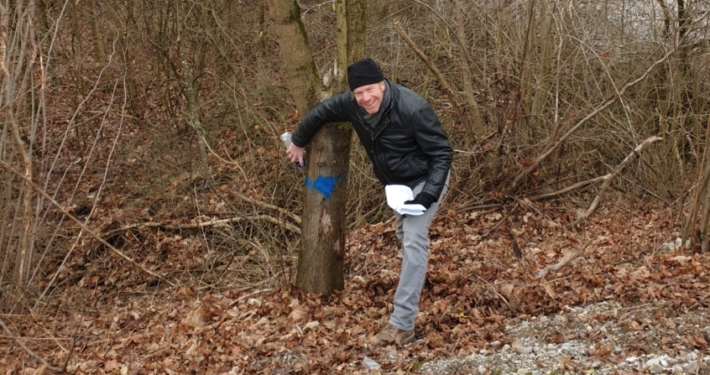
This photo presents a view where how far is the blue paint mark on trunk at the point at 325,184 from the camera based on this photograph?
5.10m

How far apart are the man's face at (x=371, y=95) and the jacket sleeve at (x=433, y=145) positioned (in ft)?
0.83

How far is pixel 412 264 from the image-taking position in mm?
4480

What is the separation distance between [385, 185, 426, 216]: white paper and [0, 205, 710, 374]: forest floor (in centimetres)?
92

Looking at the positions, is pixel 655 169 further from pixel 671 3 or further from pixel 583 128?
pixel 671 3

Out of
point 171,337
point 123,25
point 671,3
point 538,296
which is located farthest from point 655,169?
point 123,25

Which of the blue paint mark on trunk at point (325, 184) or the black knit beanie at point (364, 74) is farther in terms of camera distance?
the blue paint mark on trunk at point (325, 184)

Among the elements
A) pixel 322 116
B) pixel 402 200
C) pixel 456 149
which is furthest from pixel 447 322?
pixel 456 149

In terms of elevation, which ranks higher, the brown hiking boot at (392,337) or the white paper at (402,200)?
the white paper at (402,200)

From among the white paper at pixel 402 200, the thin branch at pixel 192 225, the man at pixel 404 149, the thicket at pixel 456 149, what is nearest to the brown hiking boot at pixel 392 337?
the man at pixel 404 149

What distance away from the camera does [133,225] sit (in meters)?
9.16

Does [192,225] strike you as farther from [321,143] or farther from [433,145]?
[433,145]

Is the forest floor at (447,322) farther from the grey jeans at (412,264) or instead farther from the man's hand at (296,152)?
the man's hand at (296,152)

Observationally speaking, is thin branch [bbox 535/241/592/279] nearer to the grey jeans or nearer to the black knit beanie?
the grey jeans

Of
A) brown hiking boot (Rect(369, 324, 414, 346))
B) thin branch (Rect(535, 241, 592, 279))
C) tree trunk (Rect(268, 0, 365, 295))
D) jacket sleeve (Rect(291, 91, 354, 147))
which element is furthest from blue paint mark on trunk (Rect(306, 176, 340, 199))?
thin branch (Rect(535, 241, 592, 279))
